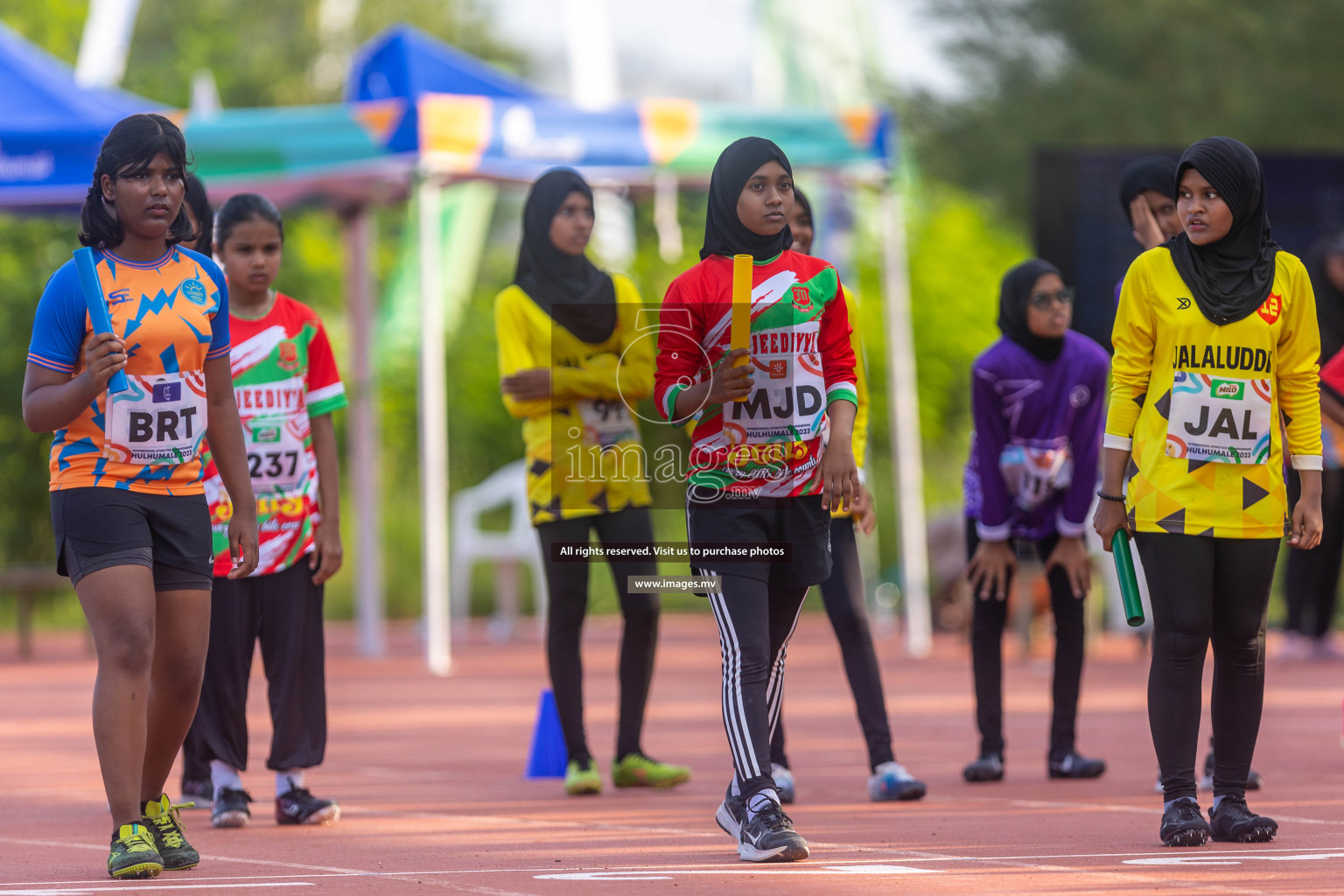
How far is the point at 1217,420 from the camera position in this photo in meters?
5.31

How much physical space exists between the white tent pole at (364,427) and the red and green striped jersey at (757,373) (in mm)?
8779

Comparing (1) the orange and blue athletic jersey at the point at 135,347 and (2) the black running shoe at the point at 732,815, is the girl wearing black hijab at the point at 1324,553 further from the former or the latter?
(1) the orange and blue athletic jersey at the point at 135,347

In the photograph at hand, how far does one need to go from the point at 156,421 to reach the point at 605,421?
211cm

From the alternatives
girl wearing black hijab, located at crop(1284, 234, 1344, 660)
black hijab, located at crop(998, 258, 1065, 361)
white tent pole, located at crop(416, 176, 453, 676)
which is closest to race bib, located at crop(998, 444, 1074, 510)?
black hijab, located at crop(998, 258, 1065, 361)

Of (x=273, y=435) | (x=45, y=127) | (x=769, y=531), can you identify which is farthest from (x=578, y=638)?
(x=45, y=127)

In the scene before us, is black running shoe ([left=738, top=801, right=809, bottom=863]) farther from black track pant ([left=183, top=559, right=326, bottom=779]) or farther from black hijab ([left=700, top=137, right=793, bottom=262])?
black track pant ([left=183, top=559, right=326, bottom=779])

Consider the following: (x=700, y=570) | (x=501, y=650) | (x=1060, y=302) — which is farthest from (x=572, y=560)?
(x=501, y=650)

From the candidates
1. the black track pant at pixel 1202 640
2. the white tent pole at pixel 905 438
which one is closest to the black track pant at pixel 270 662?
the black track pant at pixel 1202 640

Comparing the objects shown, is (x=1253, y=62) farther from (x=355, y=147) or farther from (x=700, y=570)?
(x=700, y=570)

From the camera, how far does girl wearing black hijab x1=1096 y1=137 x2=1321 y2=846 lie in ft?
17.5

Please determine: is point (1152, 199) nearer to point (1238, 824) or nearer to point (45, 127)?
point (1238, 824)

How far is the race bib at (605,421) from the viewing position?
6918 millimetres

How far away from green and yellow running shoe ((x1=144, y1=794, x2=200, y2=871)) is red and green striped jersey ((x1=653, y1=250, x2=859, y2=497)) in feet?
5.72

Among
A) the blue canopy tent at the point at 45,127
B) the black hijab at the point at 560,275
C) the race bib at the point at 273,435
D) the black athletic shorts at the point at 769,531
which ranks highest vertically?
the blue canopy tent at the point at 45,127
